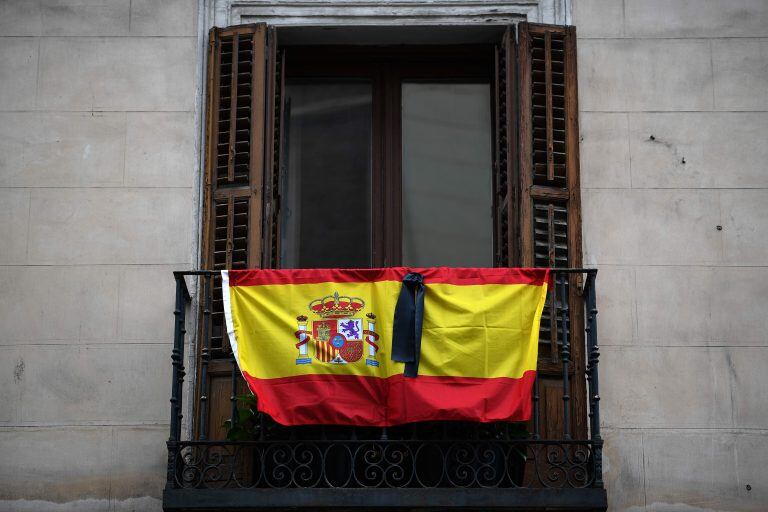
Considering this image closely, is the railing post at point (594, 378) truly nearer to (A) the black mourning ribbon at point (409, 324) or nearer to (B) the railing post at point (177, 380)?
(A) the black mourning ribbon at point (409, 324)

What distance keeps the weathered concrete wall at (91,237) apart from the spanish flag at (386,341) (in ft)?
3.08

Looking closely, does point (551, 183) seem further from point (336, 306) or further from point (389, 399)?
point (389, 399)

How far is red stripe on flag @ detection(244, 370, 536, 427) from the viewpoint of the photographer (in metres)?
9.01

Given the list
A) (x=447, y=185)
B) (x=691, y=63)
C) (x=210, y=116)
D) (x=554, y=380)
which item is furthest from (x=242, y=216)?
(x=691, y=63)

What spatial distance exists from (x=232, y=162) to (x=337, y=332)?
1637 mm

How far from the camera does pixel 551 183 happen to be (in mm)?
10109

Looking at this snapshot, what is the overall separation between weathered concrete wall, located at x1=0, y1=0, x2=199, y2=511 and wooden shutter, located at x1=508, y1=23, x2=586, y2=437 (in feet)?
7.79

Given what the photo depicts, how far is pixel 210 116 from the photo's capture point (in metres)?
10.3

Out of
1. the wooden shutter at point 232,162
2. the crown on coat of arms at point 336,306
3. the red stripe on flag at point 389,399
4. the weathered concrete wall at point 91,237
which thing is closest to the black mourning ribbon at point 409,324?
the red stripe on flag at point 389,399

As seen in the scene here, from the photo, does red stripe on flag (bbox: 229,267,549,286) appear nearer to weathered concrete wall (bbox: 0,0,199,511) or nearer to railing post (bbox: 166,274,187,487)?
railing post (bbox: 166,274,187,487)

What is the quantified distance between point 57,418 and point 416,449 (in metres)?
2.48

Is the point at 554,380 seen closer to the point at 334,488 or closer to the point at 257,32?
the point at 334,488

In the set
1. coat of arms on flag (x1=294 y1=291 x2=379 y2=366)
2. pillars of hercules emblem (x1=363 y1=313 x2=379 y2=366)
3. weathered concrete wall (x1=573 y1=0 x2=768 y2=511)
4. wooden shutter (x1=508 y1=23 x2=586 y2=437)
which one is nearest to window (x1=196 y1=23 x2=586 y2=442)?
wooden shutter (x1=508 y1=23 x2=586 y2=437)

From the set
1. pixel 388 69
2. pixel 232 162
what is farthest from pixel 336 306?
pixel 388 69
